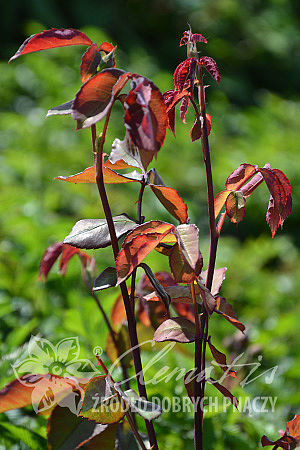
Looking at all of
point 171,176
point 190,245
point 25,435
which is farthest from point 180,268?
point 171,176

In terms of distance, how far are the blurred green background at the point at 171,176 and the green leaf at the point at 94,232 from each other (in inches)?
14.5

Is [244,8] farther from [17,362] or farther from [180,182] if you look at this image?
[17,362]

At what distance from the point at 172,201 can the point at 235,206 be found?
0.24 feet

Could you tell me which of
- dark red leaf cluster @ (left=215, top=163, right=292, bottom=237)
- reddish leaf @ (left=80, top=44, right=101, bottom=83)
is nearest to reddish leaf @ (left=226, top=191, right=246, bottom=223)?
dark red leaf cluster @ (left=215, top=163, right=292, bottom=237)

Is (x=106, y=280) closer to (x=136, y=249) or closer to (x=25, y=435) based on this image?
(x=136, y=249)

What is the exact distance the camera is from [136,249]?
0.54m

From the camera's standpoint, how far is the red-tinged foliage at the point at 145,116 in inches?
17.6

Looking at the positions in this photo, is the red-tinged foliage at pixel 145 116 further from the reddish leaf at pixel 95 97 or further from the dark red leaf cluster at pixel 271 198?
the dark red leaf cluster at pixel 271 198

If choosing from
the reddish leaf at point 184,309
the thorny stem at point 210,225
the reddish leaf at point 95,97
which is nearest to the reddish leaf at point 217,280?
the thorny stem at point 210,225

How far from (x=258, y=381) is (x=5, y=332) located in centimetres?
58

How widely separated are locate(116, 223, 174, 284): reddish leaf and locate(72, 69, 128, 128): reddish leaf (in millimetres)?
135

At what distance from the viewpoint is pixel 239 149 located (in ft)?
12.3

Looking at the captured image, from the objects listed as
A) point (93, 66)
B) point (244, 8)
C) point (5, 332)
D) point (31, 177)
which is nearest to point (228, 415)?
point (5, 332)

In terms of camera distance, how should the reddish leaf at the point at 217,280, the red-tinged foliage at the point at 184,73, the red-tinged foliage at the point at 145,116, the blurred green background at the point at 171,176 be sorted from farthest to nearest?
the blurred green background at the point at 171,176
the reddish leaf at the point at 217,280
the red-tinged foliage at the point at 184,73
the red-tinged foliage at the point at 145,116
